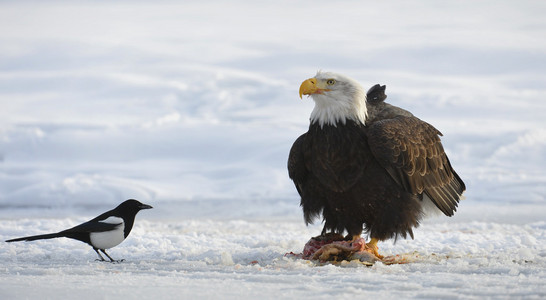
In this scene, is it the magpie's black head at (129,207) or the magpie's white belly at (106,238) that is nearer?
the magpie's white belly at (106,238)

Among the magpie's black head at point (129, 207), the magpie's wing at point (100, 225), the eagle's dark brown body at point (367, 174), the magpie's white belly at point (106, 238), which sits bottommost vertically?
the magpie's white belly at point (106, 238)

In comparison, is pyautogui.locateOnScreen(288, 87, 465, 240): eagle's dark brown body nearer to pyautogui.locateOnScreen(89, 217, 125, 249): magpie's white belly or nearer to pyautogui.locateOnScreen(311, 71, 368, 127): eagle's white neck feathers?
pyautogui.locateOnScreen(311, 71, 368, 127): eagle's white neck feathers

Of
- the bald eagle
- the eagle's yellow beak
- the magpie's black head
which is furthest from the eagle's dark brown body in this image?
the magpie's black head

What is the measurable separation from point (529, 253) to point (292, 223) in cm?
622

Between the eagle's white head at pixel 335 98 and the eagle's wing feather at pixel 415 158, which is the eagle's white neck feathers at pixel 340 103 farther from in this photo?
the eagle's wing feather at pixel 415 158

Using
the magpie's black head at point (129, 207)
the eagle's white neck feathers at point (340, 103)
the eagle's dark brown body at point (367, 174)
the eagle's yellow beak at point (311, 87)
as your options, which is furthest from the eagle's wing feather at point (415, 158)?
the magpie's black head at point (129, 207)

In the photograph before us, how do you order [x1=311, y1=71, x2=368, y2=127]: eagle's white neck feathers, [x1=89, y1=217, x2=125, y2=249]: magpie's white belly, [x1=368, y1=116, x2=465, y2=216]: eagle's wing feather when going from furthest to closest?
[x1=89, y1=217, x2=125, y2=249]: magpie's white belly → [x1=311, y1=71, x2=368, y2=127]: eagle's white neck feathers → [x1=368, y1=116, x2=465, y2=216]: eagle's wing feather

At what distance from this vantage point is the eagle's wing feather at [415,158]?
6953 mm

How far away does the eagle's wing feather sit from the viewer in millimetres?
6953

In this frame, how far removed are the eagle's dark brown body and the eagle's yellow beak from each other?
1.15ft

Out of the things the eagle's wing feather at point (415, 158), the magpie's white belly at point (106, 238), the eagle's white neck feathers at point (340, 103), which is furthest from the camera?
the magpie's white belly at point (106, 238)

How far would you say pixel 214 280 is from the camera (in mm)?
5379

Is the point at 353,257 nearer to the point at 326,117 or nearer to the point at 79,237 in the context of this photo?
the point at 326,117

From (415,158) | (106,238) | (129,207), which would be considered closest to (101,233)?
(106,238)
